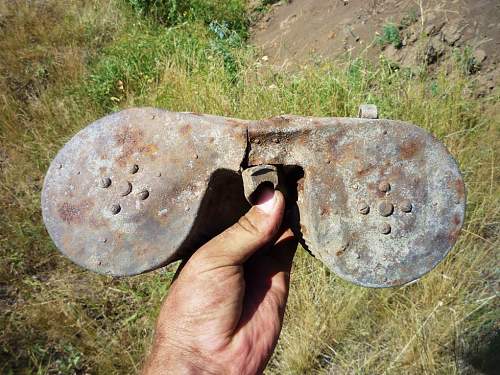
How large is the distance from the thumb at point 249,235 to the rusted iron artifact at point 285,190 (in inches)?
2.4

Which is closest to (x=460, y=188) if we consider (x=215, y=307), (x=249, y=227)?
(x=249, y=227)

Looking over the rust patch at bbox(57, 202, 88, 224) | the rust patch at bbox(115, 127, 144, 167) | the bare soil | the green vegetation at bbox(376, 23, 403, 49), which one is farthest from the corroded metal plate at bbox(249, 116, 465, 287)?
the green vegetation at bbox(376, 23, 403, 49)

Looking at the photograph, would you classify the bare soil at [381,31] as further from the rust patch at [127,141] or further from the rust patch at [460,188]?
the rust patch at [127,141]

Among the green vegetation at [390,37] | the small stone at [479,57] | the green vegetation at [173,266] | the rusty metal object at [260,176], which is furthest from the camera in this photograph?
the green vegetation at [390,37]

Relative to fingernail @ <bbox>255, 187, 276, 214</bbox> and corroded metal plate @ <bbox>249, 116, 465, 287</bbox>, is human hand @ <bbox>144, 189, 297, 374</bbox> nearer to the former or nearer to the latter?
fingernail @ <bbox>255, 187, 276, 214</bbox>

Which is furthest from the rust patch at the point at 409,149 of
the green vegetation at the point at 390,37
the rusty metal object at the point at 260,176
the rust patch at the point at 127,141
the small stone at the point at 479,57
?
the green vegetation at the point at 390,37

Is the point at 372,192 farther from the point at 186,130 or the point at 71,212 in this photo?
the point at 71,212

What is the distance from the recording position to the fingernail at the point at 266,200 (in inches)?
53.6

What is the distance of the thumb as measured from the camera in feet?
4.43

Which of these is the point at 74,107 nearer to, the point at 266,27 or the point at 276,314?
the point at 266,27

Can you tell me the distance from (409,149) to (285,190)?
0.42m

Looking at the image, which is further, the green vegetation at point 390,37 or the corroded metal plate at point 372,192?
the green vegetation at point 390,37

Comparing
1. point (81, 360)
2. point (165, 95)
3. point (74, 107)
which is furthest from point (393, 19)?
point (81, 360)

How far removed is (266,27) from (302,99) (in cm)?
236
